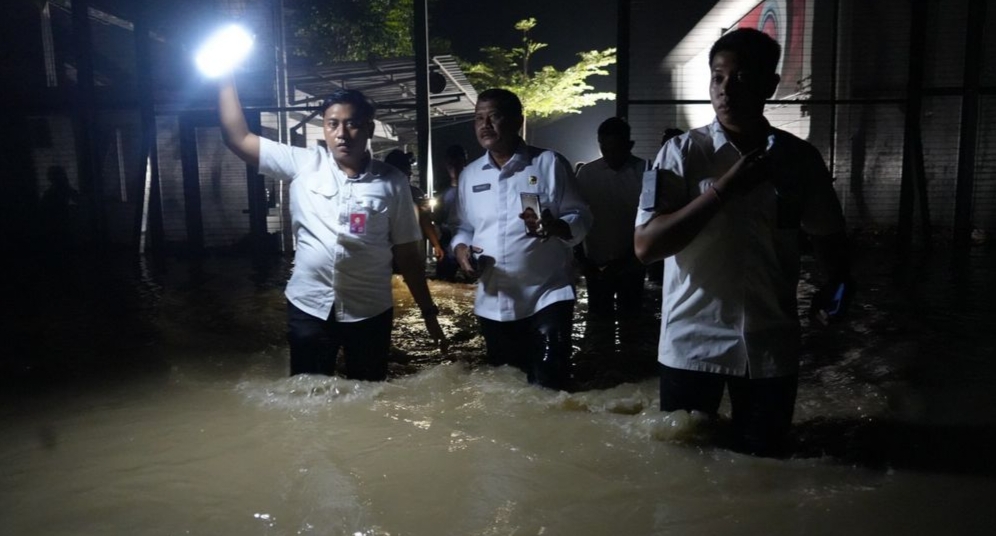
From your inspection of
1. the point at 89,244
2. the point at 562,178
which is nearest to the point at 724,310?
the point at 562,178

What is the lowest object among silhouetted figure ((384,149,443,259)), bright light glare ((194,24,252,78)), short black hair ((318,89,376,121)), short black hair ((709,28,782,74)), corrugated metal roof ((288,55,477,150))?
silhouetted figure ((384,149,443,259))

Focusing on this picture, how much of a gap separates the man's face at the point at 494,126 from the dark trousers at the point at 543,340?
932 mm

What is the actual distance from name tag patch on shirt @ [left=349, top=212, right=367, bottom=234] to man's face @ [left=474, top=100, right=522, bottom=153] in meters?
0.75

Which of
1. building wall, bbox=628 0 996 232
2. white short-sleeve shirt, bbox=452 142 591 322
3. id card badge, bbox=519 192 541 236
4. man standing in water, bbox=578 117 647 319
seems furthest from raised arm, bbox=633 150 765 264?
building wall, bbox=628 0 996 232

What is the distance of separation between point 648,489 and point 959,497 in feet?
4.15

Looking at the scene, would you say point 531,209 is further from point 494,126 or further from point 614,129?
point 614,129

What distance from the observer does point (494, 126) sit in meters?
4.09

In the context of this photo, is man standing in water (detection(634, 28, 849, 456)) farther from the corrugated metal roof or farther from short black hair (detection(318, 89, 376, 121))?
the corrugated metal roof

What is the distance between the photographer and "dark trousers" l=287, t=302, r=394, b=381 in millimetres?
3965

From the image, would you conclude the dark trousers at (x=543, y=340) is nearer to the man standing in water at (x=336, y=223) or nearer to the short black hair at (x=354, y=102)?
the man standing in water at (x=336, y=223)

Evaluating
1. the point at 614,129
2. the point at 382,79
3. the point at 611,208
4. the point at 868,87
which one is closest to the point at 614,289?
the point at 611,208

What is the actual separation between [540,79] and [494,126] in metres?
24.9

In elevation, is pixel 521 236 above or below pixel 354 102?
below

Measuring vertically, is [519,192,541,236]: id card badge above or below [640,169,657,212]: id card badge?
below
